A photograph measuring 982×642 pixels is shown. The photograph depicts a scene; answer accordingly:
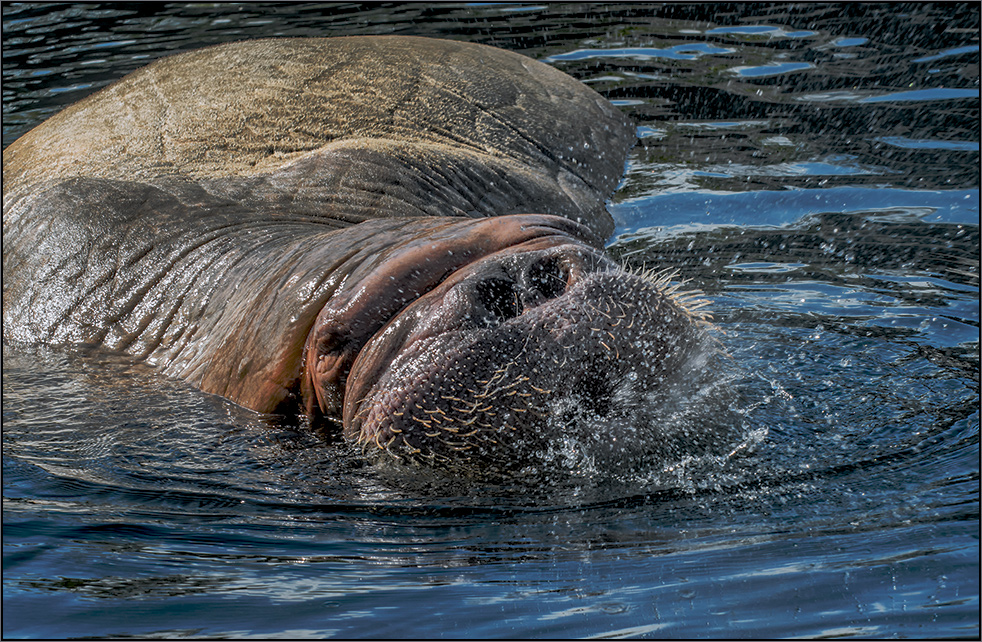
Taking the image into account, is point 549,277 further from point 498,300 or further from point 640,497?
point 640,497

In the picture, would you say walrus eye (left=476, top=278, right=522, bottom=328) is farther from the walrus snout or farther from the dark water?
the dark water

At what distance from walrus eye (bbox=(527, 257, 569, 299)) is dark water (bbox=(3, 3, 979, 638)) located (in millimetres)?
601

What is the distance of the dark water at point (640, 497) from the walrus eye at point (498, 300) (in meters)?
0.56

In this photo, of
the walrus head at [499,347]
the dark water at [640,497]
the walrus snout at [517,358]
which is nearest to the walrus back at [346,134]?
the dark water at [640,497]

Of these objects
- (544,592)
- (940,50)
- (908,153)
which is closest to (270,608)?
(544,592)

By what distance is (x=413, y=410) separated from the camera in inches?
144

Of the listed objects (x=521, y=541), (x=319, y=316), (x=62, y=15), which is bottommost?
(x=521, y=541)

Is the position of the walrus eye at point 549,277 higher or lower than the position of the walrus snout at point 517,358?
higher

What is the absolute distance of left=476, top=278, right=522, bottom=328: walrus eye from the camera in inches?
143

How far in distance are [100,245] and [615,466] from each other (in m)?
3.26

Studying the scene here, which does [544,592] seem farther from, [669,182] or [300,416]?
[669,182]

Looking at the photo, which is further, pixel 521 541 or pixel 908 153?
pixel 908 153

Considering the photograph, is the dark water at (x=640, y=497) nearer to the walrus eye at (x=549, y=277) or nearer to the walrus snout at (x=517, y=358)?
the walrus snout at (x=517, y=358)

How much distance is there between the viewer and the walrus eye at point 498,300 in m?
3.64
